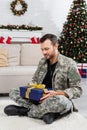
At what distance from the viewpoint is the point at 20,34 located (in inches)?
372

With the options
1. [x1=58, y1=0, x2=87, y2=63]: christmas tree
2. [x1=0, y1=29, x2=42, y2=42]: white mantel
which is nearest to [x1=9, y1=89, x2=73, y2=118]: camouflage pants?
[x1=58, y1=0, x2=87, y2=63]: christmas tree

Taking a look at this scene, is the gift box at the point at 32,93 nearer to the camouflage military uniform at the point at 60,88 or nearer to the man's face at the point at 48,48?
the camouflage military uniform at the point at 60,88

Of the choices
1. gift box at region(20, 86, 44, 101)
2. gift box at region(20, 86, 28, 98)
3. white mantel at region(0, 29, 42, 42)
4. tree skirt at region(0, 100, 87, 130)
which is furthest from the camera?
white mantel at region(0, 29, 42, 42)

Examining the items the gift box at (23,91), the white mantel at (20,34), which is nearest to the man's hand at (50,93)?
the gift box at (23,91)

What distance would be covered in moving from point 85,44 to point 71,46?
0.40 m

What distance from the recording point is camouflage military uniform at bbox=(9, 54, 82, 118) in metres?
2.99

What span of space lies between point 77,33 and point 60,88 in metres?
5.79

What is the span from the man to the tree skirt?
60 millimetres

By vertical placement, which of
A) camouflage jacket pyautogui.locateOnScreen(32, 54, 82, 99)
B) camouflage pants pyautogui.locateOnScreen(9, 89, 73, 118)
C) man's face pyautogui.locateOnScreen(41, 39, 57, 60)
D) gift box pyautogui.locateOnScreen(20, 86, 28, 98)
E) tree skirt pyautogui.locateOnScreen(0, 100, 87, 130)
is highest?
man's face pyautogui.locateOnScreen(41, 39, 57, 60)

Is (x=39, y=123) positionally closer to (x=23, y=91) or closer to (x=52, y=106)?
(x=52, y=106)

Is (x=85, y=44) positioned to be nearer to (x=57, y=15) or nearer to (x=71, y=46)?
(x=71, y=46)

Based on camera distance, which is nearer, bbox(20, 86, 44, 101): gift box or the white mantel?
bbox(20, 86, 44, 101): gift box

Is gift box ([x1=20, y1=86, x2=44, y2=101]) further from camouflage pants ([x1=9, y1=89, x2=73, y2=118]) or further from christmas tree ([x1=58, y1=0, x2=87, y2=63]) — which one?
christmas tree ([x1=58, y1=0, x2=87, y2=63])

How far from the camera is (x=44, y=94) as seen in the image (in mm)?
3035
